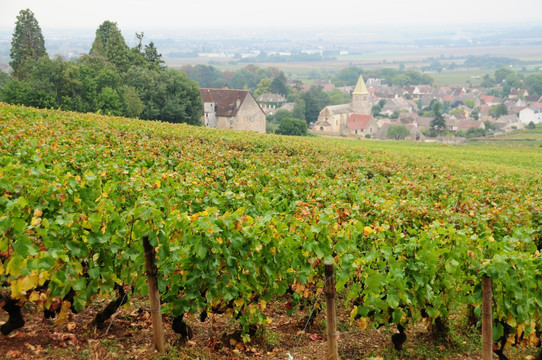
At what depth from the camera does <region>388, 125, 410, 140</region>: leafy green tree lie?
11456 centimetres

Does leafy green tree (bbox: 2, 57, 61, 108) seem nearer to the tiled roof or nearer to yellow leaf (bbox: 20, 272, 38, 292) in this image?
the tiled roof

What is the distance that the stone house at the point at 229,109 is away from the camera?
7169cm

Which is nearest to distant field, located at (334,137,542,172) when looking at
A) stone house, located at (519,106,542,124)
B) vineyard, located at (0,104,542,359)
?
vineyard, located at (0,104,542,359)

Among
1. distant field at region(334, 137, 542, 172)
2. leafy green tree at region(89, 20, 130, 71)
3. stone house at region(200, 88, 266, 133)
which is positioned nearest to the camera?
distant field at region(334, 137, 542, 172)

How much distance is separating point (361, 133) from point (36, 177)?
11484 centimetres

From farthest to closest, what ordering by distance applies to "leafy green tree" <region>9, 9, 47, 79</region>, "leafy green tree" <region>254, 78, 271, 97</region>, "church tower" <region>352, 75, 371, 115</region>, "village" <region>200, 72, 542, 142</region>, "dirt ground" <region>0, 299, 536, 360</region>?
"leafy green tree" <region>254, 78, 271, 97</region>
"church tower" <region>352, 75, 371, 115</region>
"village" <region>200, 72, 542, 142</region>
"leafy green tree" <region>9, 9, 47, 79</region>
"dirt ground" <region>0, 299, 536, 360</region>

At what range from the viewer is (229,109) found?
7194 centimetres

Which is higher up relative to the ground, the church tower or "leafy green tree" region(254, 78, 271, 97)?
"leafy green tree" region(254, 78, 271, 97)

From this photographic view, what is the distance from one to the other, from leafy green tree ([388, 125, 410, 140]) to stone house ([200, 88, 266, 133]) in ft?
171

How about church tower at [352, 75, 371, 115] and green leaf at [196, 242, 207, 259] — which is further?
church tower at [352, 75, 371, 115]

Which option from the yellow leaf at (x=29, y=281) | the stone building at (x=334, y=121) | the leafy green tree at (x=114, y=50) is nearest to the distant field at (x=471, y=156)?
the yellow leaf at (x=29, y=281)

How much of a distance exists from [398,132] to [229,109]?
5685 centimetres

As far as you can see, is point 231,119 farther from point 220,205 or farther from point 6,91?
point 220,205

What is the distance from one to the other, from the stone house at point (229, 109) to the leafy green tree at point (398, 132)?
171 feet
